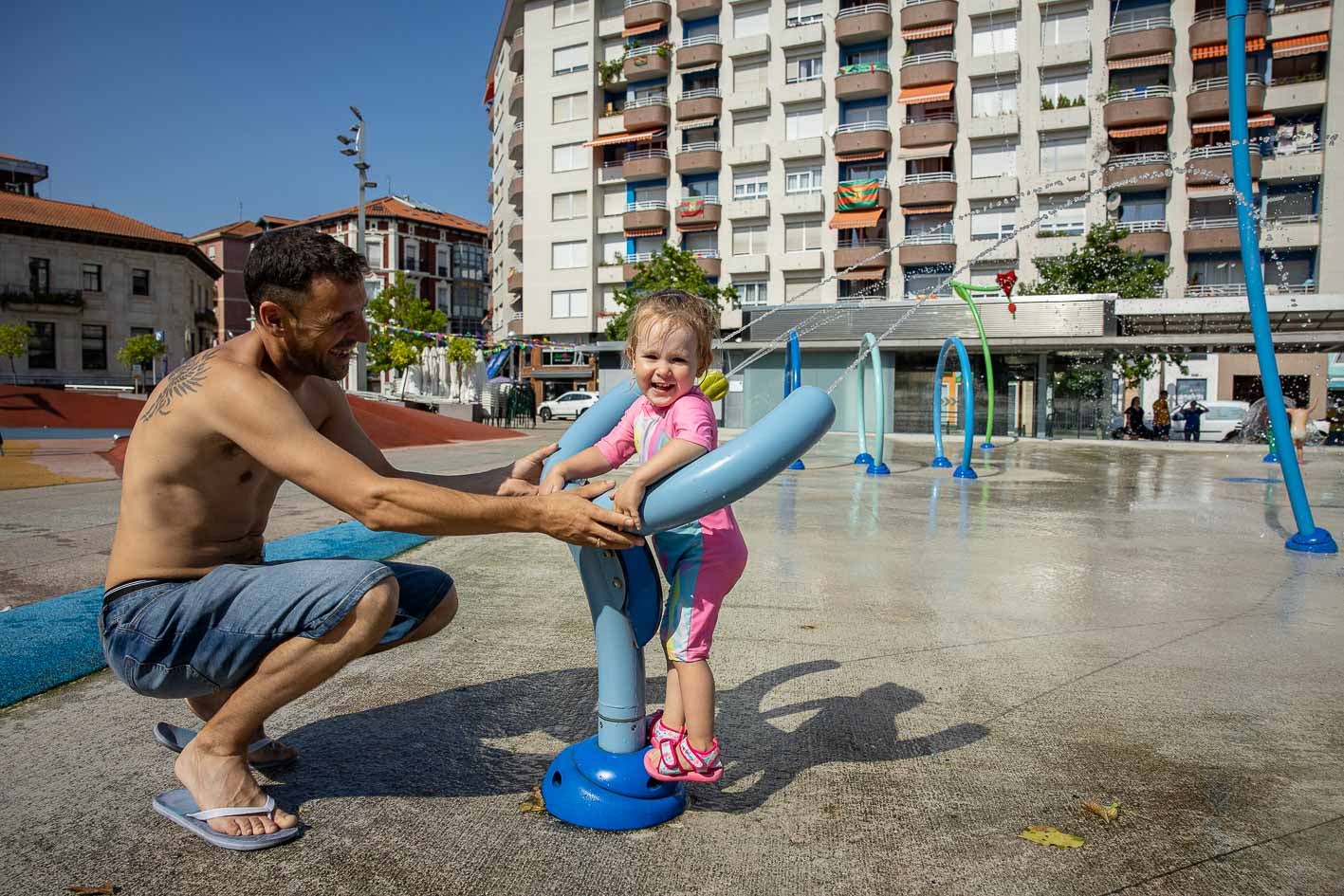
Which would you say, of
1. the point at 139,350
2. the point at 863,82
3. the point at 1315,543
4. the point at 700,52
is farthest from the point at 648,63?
the point at 1315,543

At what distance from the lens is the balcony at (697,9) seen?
43312 mm

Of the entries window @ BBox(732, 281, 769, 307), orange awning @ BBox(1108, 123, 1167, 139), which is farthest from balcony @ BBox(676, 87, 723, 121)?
orange awning @ BBox(1108, 123, 1167, 139)

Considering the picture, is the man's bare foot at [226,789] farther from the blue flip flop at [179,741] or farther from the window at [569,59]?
the window at [569,59]

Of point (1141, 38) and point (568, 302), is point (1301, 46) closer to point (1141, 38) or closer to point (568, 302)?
point (1141, 38)

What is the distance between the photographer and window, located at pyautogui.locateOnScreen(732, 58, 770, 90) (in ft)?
141

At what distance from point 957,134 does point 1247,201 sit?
35.7 m

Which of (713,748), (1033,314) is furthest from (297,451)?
(1033,314)

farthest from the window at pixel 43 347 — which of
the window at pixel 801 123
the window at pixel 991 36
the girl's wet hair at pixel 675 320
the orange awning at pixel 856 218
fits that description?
the girl's wet hair at pixel 675 320

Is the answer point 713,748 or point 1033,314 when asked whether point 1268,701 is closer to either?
point 713,748

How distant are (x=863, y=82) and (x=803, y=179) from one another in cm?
483

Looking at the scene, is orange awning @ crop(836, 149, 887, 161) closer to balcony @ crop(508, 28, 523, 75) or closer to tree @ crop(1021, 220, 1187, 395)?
tree @ crop(1021, 220, 1187, 395)

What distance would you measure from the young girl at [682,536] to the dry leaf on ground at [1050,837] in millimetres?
A: 773

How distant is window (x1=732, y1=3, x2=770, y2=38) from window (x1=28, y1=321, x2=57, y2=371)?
3686cm

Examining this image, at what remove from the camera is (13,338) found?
41.6 meters
